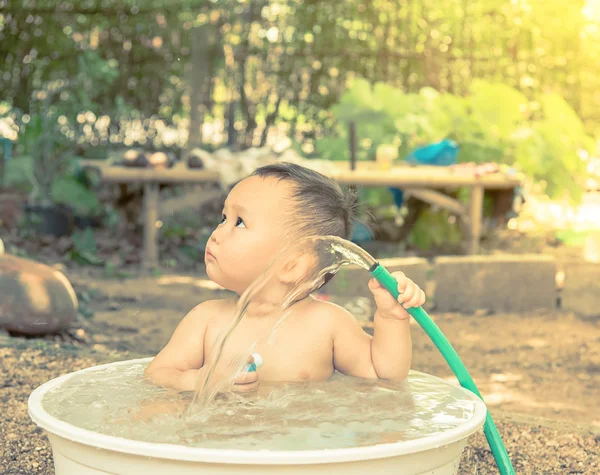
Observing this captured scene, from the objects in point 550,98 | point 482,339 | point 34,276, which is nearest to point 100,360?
point 34,276

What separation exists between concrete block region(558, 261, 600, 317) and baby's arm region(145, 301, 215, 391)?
12.8 feet

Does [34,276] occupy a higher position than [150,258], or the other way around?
[34,276]

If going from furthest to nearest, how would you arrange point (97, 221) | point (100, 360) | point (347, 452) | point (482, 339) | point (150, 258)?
point (97, 221) → point (150, 258) → point (482, 339) → point (100, 360) → point (347, 452)

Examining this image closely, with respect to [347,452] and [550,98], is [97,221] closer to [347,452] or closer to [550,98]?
[550,98]

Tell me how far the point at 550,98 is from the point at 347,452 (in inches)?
292

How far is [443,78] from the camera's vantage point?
30.6 ft

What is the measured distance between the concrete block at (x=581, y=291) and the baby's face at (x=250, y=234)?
3896 millimetres

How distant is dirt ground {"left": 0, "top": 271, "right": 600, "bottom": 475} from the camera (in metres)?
2.53

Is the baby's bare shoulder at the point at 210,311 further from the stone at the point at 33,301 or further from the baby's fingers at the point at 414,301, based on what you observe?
the stone at the point at 33,301

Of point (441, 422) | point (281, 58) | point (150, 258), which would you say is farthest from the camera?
point (281, 58)

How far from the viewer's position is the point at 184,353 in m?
2.08

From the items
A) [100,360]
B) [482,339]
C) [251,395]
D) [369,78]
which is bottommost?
[482,339]

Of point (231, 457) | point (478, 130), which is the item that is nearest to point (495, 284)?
point (478, 130)

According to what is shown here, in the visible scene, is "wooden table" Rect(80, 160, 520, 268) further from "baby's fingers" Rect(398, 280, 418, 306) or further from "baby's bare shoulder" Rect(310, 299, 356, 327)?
"baby's fingers" Rect(398, 280, 418, 306)
